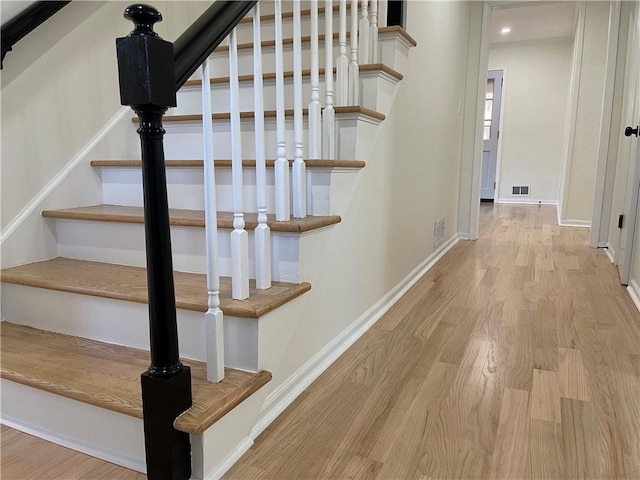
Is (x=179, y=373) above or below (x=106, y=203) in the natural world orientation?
below

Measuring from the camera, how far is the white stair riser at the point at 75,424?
110 centimetres

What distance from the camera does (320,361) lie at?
5.29 feet

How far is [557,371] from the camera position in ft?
5.22

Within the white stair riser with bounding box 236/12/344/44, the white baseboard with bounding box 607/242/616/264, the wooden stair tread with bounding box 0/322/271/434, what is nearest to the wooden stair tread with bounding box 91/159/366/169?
the wooden stair tread with bounding box 0/322/271/434

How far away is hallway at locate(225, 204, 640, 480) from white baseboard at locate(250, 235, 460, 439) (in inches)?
1.1

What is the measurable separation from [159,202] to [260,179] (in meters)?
0.38

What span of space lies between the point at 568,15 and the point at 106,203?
6149mm

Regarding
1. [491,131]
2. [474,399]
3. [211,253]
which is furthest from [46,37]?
[491,131]

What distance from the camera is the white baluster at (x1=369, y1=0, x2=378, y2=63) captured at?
1948 millimetres

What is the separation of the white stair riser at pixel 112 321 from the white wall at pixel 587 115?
455cm

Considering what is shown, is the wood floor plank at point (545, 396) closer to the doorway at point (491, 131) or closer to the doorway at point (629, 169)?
the doorway at point (629, 169)

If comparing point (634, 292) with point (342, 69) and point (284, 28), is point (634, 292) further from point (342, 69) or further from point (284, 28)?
point (284, 28)

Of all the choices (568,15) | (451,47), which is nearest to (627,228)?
(451,47)

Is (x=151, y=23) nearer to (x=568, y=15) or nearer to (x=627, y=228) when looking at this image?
(x=627, y=228)
